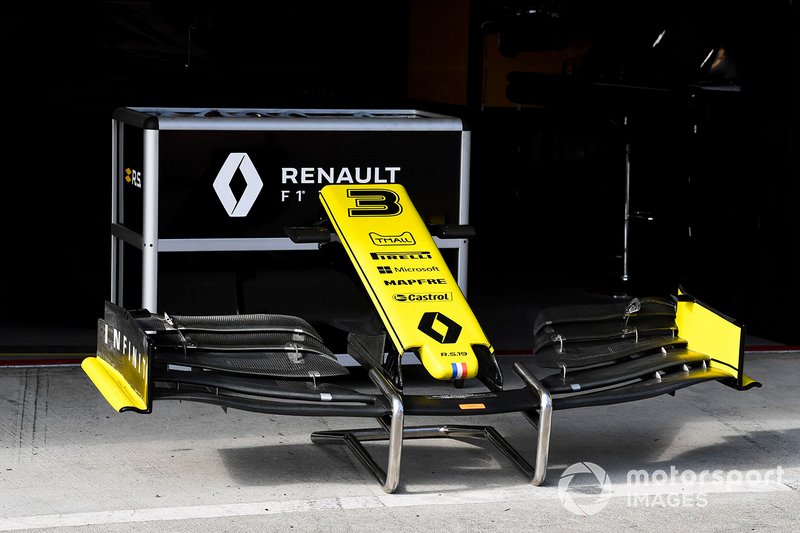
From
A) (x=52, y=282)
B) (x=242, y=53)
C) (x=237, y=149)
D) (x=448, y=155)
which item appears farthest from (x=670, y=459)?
(x=242, y=53)

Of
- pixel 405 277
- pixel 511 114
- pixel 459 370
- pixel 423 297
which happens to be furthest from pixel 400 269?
pixel 511 114

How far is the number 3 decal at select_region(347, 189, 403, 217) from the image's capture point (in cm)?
535

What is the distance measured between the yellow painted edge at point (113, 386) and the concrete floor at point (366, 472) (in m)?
0.37

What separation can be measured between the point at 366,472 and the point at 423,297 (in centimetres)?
72

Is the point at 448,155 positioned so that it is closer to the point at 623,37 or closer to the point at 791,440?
the point at 791,440

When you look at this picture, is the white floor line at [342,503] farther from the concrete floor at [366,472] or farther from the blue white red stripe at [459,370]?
the blue white red stripe at [459,370]

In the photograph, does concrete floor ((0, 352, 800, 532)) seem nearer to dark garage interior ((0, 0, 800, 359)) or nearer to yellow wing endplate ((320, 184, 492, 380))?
yellow wing endplate ((320, 184, 492, 380))

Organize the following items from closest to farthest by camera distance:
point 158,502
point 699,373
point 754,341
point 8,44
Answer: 1. point 158,502
2. point 699,373
3. point 754,341
4. point 8,44

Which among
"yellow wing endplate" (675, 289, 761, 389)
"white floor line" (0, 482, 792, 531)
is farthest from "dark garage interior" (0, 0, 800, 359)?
Result: "white floor line" (0, 482, 792, 531)

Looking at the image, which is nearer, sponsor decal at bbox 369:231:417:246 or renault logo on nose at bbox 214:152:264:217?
sponsor decal at bbox 369:231:417:246

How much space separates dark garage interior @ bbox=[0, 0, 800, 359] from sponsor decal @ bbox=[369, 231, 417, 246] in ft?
6.99

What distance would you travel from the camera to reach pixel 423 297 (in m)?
4.98

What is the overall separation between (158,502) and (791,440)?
2.76 meters

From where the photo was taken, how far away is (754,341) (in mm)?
7465
